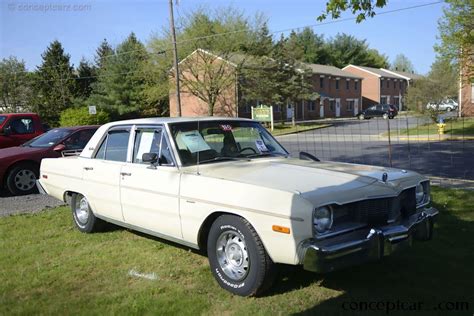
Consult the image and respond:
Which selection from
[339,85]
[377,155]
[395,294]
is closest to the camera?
[395,294]

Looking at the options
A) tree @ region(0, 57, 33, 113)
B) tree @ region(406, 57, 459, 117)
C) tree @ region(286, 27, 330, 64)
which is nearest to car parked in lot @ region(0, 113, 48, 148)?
tree @ region(406, 57, 459, 117)

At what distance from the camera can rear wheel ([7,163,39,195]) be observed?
9.90 m

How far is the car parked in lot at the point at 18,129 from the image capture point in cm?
1248

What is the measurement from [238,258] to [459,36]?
70.2 feet

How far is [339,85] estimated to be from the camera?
192ft

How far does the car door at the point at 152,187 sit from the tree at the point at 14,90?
156 ft

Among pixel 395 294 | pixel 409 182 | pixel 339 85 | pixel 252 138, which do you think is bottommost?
pixel 395 294

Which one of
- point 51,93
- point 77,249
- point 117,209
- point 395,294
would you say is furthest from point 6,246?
point 51,93

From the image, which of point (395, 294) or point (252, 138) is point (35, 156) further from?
point (395, 294)

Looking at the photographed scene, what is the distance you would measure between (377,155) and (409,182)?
1170cm

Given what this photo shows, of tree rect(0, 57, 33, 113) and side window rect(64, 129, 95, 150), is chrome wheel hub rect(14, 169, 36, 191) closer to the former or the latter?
side window rect(64, 129, 95, 150)

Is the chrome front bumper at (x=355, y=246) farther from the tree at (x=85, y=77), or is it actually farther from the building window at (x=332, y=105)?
the building window at (x=332, y=105)

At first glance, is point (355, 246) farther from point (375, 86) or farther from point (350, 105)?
point (375, 86)

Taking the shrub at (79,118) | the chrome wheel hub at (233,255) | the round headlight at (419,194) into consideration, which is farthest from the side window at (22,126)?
the shrub at (79,118)
